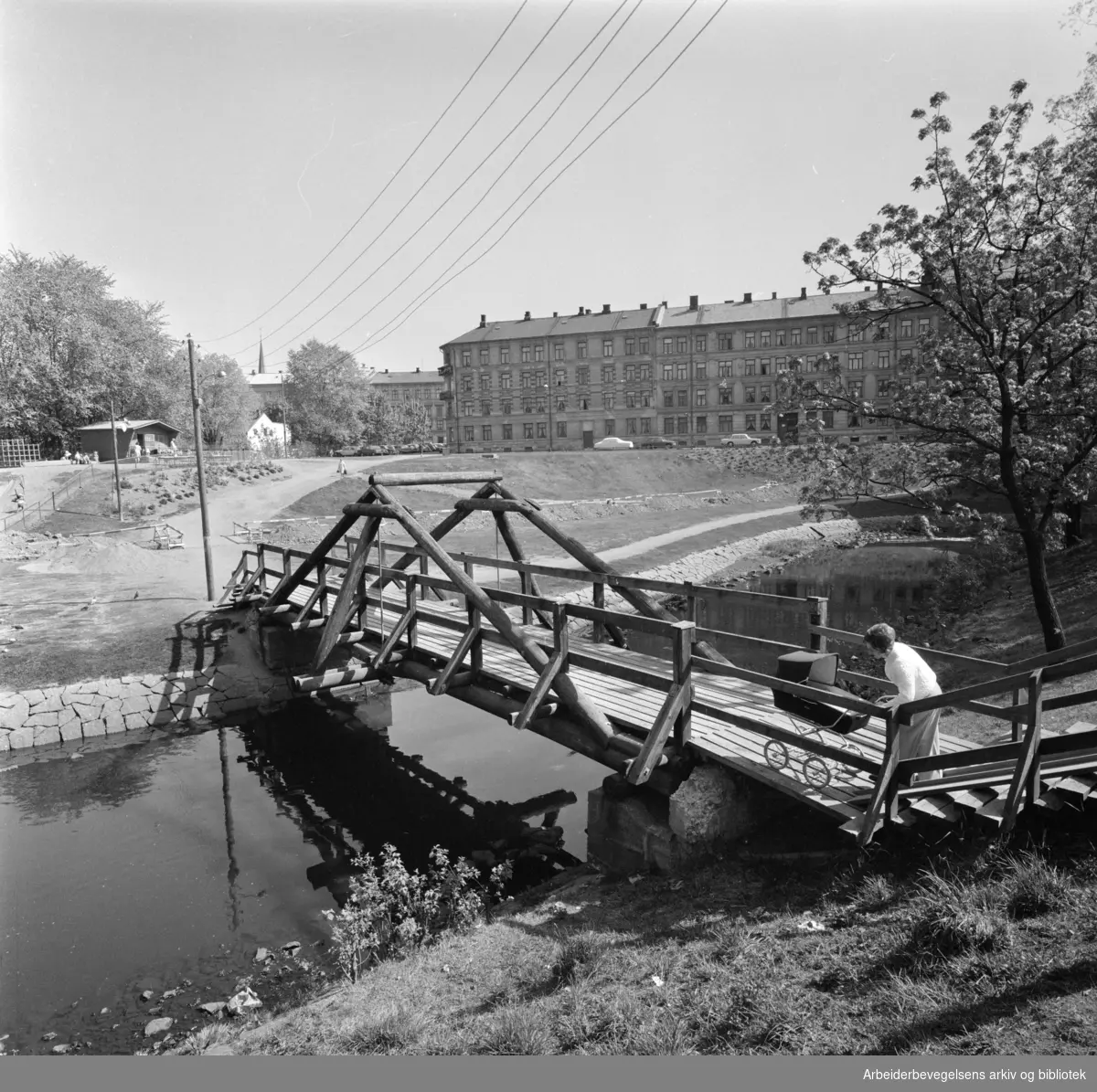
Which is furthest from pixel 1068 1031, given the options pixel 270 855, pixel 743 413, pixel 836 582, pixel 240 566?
pixel 743 413

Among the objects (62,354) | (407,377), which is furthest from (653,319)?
(407,377)

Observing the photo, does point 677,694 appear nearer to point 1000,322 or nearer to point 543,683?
point 543,683

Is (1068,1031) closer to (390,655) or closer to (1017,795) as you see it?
(1017,795)

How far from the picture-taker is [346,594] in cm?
1288

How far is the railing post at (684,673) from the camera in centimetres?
793

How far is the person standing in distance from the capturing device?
6.62 metres

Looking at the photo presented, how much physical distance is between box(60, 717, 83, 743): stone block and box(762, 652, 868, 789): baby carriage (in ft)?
44.0

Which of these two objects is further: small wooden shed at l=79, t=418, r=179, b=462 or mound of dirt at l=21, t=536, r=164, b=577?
small wooden shed at l=79, t=418, r=179, b=462

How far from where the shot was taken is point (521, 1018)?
4.97 metres


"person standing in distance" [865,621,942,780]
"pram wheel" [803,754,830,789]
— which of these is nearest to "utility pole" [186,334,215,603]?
"pram wheel" [803,754,830,789]

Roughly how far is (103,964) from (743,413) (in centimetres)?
8109

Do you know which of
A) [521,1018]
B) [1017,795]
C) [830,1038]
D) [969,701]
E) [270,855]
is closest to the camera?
[830,1038]

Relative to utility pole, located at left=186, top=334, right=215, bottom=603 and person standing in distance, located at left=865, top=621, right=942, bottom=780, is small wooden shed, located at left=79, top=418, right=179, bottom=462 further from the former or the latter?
person standing in distance, located at left=865, top=621, right=942, bottom=780

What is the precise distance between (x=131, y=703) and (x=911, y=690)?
48.2 feet
